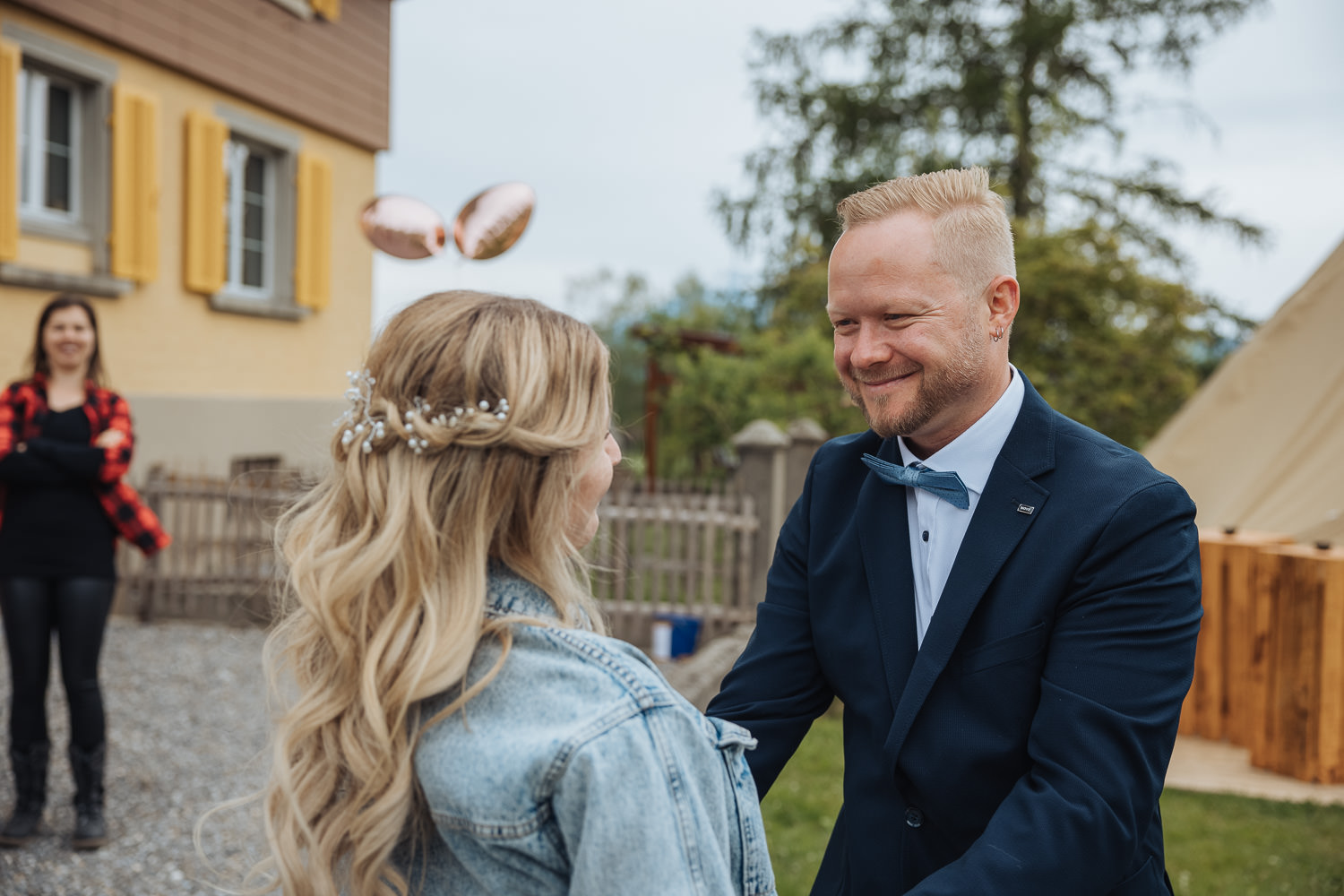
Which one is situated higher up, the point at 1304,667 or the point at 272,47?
the point at 272,47

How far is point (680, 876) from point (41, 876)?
3889 millimetres

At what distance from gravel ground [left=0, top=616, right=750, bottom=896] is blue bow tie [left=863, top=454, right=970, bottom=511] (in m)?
2.30

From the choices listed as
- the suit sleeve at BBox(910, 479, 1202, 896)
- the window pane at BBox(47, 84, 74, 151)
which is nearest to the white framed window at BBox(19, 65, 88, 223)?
the window pane at BBox(47, 84, 74, 151)

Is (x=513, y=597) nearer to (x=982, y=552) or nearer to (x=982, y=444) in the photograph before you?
(x=982, y=552)

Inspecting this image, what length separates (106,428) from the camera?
4.61 metres

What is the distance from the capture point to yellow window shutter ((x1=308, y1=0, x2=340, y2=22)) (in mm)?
11023

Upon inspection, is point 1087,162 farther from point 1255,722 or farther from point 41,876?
point 41,876

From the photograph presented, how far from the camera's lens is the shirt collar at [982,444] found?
1.88 metres

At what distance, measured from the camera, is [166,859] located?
14.0ft

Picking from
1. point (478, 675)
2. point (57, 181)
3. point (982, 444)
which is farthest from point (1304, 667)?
point (57, 181)

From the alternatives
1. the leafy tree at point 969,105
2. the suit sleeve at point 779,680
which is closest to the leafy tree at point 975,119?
the leafy tree at point 969,105

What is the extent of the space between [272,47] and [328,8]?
894mm

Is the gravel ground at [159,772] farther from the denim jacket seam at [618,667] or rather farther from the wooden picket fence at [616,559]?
the denim jacket seam at [618,667]

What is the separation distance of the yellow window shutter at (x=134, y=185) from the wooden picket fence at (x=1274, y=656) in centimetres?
883
